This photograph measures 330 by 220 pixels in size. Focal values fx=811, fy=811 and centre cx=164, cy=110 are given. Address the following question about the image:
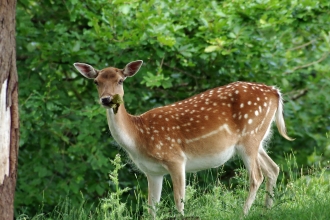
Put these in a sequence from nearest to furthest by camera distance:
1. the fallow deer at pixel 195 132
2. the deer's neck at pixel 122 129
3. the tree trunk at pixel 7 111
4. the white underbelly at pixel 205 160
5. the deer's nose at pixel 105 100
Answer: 1. the tree trunk at pixel 7 111
2. the deer's nose at pixel 105 100
3. the deer's neck at pixel 122 129
4. the fallow deer at pixel 195 132
5. the white underbelly at pixel 205 160

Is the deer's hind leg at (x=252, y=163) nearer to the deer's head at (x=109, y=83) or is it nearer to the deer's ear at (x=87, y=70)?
the deer's head at (x=109, y=83)

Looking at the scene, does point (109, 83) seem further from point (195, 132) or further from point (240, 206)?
point (240, 206)

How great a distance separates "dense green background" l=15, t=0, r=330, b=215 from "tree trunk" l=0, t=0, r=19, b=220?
3156 mm

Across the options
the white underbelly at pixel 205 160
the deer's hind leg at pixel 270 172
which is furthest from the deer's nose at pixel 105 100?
the deer's hind leg at pixel 270 172

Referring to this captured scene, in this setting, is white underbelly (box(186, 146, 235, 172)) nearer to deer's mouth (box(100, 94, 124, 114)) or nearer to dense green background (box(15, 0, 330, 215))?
deer's mouth (box(100, 94, 124, 114))

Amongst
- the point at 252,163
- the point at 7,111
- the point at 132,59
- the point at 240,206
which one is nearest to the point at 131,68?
the point at 252,163

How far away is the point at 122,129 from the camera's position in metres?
7.35

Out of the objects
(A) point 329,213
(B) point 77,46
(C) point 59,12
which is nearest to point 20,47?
(C) point 59,12

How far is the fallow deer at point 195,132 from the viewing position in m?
7.39

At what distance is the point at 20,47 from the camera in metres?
11.2

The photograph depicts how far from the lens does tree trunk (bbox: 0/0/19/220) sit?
5.96 m

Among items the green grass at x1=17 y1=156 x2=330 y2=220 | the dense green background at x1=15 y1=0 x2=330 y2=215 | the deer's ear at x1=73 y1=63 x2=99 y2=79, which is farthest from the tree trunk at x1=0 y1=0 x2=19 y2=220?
the dense green background at x1=15 y1=0 x2=330 y2=215

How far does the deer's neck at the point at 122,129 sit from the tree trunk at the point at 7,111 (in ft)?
4.37

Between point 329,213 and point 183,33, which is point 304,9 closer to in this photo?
point 183,33
